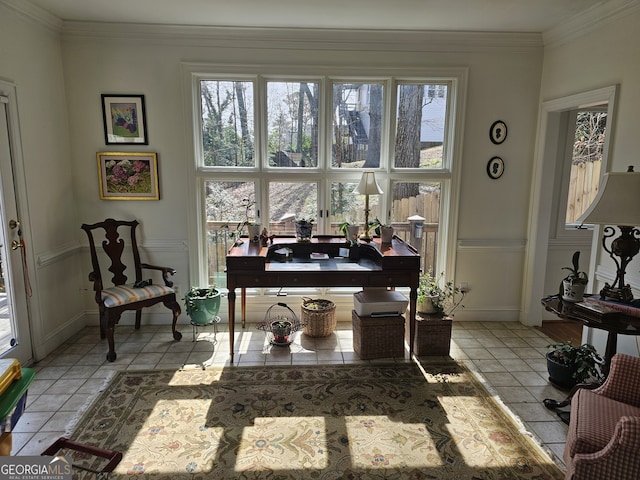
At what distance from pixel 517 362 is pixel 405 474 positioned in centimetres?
175

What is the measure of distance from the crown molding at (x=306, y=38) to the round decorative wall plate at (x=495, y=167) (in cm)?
104

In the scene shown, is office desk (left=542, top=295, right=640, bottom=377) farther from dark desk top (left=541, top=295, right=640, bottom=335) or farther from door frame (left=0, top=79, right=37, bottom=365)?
door frame (left=0, top=79, right=37, bottom=365)

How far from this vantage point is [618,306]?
2482 millimetres

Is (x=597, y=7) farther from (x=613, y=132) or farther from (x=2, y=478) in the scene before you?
(x=2, y=478)

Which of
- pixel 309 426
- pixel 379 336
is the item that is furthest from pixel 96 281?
pixel 379 336

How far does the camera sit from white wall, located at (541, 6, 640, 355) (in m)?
2.87

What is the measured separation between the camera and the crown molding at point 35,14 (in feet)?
9.98

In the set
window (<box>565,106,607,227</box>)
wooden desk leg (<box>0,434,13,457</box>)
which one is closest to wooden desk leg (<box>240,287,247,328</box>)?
wooden desk leg (<box>0,434,13,457</box>)

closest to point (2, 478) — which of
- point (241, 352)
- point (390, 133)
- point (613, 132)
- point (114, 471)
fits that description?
point (114, 471)

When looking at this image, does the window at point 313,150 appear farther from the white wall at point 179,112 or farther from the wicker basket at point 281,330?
the wicker basket at point 281,330

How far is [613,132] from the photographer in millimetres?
3043

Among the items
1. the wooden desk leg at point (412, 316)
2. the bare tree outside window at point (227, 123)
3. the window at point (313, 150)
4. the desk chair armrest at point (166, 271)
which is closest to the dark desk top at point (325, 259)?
the wooden desk leg at point (412, 316)

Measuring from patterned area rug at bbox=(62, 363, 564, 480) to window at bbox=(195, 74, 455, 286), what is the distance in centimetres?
153

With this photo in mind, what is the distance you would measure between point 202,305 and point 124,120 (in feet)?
6.20
